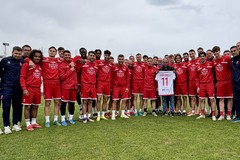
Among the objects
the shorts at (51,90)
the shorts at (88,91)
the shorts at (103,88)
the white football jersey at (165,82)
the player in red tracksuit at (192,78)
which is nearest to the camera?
the shorts at (51,90)

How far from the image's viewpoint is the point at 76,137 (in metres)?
5.77

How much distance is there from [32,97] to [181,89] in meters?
5.53

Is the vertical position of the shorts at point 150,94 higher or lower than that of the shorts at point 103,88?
lower

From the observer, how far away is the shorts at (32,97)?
659 cm

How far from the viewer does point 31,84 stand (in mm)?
6703

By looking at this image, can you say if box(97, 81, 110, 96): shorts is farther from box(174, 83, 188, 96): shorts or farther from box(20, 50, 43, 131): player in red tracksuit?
box(174, 83, 188, 96): shorts

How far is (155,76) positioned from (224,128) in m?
3.38

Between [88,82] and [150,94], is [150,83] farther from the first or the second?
[88,82]

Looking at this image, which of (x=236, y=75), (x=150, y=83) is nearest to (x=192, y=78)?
(x=150, y=83)

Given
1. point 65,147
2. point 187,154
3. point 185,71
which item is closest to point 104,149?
point 65,147

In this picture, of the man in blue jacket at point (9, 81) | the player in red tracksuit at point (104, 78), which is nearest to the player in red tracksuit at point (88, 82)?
the player in red tracksuit at point (104, 78)

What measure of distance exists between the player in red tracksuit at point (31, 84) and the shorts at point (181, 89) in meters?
5.22

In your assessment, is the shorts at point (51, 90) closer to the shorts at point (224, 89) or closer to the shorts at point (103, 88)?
the shorts at point (103, 88)

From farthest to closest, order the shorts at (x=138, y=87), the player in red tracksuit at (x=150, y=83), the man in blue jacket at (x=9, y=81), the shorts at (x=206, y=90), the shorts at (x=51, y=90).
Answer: the shorts at (x=138, y=87) < the player in red tracksuit at (x=150, y=83) < the shorts at (x=206, y=90) < the shorts at (x=51, y=90) < the man in blue jacket at (x=9, y=81)
